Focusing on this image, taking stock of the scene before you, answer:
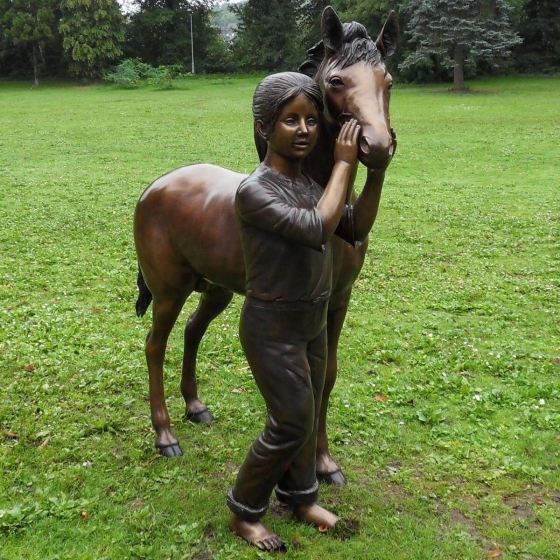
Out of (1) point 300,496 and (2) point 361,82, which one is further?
(1) point 300,496

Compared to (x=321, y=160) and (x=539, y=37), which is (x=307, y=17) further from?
(x=321, y=160)

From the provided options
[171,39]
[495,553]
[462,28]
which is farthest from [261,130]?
[171,39]

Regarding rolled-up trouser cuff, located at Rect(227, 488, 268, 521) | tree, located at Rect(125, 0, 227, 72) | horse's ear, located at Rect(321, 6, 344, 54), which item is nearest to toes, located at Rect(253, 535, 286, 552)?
rolled-up trouser cuff, located at Rect(227, 488, 268, 521)

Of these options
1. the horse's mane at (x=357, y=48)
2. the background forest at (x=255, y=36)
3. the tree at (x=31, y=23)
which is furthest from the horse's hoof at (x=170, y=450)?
the tree at (x=31, y=23)

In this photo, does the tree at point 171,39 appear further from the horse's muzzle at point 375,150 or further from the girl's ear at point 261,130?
the horse's muzzle at point 375,150

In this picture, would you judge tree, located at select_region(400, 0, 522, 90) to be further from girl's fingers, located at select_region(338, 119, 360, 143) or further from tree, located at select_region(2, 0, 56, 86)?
girl's fingers, located at select_region(338, 119, 360, 143)

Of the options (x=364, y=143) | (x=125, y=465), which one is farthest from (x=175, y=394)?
(x=364, y=143)

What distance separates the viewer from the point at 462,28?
2716cm

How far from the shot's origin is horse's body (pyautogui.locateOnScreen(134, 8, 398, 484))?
265cm

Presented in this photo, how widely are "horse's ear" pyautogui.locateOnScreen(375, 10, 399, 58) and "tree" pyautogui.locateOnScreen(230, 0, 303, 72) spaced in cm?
4025

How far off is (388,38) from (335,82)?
1.33 ft

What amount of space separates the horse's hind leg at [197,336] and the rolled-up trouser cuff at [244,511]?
137cm

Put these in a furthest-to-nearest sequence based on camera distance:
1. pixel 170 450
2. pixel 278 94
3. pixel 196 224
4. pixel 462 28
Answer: pixel 462 28
pixel 170 450
pixel 196 224
pixel 278 94

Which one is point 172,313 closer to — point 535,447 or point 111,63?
point 535,447
